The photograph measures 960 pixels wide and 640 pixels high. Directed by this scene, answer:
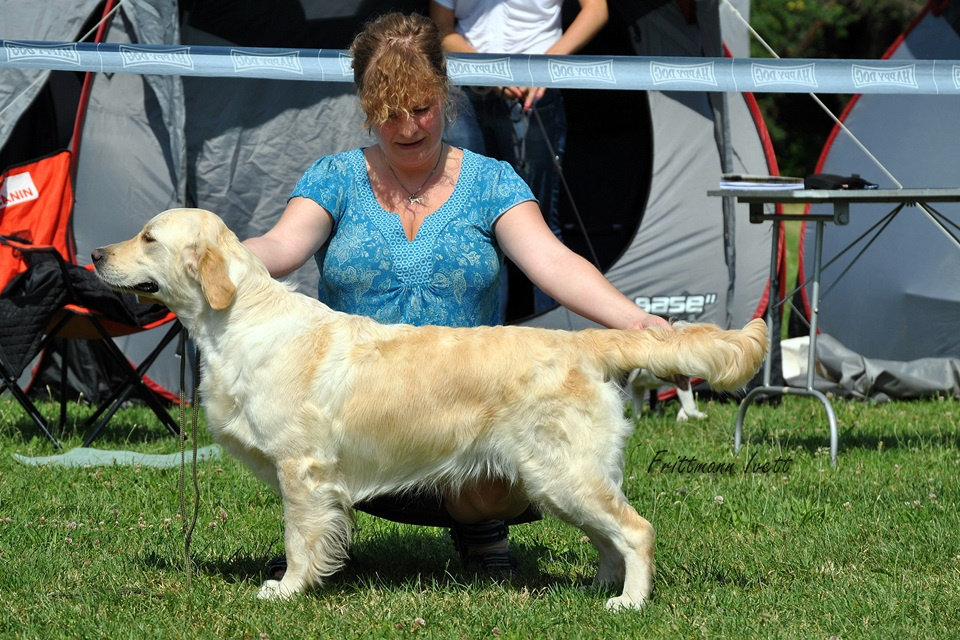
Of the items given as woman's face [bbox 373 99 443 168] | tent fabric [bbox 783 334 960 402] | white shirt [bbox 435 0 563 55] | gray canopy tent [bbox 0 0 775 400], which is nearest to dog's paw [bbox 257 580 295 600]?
woman's face [bbox 373 99 443 168]

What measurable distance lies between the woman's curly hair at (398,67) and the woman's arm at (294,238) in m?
0.32

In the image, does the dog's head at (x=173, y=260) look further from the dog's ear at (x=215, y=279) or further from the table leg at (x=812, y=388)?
the table leg at (x=812, y=388)

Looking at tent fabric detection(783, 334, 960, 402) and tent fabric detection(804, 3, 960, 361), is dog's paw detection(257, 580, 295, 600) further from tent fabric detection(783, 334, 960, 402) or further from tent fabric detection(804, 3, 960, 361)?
tent fabric detection(804, 3, 960, 361)

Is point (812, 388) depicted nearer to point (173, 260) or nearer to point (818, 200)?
point (818, 200)

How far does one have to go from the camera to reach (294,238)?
11.0 ft

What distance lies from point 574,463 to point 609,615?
403 mm

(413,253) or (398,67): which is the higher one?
(398,67)

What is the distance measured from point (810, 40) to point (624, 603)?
16653mm

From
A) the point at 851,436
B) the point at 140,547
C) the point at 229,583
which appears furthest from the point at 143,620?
the point at 851,436

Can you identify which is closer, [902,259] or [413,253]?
Answer: [413,253]

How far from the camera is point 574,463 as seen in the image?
2963 mm

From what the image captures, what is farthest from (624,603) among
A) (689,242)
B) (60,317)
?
(689,242)

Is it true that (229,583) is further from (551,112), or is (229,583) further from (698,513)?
(551,112)

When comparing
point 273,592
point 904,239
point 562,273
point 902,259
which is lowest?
point 273,592
